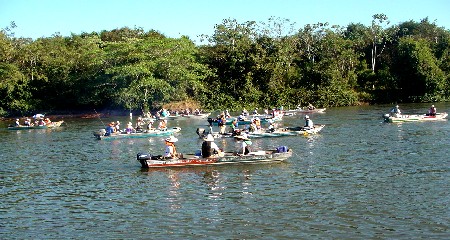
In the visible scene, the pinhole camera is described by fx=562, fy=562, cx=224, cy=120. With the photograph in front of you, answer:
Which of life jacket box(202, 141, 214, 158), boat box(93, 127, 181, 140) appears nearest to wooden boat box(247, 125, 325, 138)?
boat box(93, 127, 181, 140)

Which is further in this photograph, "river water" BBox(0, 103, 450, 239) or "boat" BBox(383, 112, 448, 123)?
"boat" BBox(383, 112, 448, 123)

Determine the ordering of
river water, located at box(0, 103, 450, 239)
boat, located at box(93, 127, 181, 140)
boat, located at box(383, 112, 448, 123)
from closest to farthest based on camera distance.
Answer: river water, located at box(0, 103, 450, 239), boat, located at box(93, 127, 181, 140), boat, located at box(383, 112, 448, 123)

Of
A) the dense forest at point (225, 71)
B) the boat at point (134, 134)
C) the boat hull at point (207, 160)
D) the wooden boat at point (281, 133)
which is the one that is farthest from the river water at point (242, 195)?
the dense forest at point (225, 71)

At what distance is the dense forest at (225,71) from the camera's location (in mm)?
74625

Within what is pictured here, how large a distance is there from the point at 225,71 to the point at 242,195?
61.0 m

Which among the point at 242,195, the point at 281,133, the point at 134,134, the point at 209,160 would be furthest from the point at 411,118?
the point at 242,195

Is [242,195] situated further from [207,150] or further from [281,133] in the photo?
[281,133]

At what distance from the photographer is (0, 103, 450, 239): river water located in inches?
752

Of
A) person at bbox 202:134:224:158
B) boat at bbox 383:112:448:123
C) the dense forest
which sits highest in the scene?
the dense forest

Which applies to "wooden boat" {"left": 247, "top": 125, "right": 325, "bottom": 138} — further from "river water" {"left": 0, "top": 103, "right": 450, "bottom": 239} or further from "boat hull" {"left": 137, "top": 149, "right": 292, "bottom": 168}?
"boat hull" {"left": 137, "top": 149, "right": 292, "bottom": 168}

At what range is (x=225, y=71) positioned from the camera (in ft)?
275

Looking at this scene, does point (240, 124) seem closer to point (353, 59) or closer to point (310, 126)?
point (310, 126)

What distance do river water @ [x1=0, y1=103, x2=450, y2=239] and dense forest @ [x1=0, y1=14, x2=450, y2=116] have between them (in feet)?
118

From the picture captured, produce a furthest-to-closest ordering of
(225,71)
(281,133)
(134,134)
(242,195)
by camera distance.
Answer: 1. (225,71)
2. (134,134)
3. (281,133)
4. (242,195)
